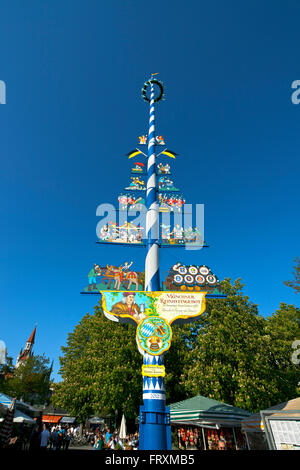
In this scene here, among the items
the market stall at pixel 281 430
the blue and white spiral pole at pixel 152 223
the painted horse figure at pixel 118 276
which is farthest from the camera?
the painted horse figure at pixel 118 276

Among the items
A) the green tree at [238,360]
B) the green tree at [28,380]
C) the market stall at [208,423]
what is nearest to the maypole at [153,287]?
the market stall at [208,423]

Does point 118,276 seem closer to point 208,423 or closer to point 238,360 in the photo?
point 208,423

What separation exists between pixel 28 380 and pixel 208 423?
43.9m

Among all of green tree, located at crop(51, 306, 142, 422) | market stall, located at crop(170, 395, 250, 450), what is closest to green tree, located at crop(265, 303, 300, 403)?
market stall, located at crop(170, 395, 250, 450)

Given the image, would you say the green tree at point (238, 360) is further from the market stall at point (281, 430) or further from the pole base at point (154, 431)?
the market stall at point (281, 430)

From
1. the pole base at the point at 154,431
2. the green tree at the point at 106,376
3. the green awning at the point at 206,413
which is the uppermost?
the green tree at the point at 106,376

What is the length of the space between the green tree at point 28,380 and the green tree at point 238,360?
1392 inches

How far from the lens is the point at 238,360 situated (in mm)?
18172

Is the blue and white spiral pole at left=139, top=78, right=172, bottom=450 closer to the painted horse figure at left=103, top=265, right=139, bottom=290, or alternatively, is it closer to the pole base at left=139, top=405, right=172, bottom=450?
the pole base at left=139, top=405, right=172, bottom=450

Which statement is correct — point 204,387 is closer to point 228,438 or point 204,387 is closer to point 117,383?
point 228,438

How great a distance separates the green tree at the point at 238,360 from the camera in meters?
17.3

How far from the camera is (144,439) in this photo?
786 cm

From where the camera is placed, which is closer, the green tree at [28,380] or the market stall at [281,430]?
the market stall at [281,430]
